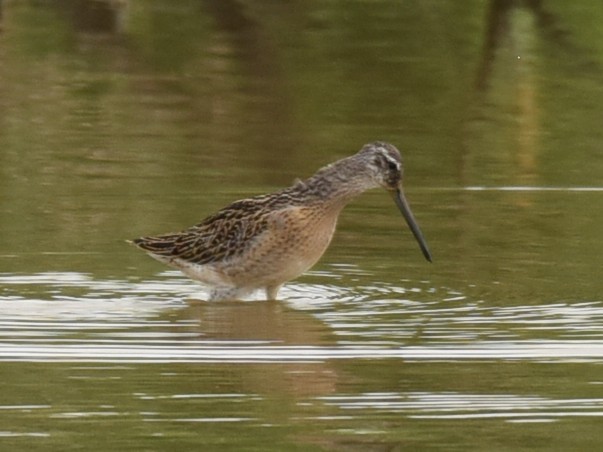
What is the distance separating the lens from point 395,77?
1805cm

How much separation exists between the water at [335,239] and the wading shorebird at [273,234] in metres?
0.17

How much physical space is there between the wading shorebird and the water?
173mm

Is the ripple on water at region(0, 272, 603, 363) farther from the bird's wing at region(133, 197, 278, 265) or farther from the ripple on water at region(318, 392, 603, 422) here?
the ripple on water at region(318, 392, 603, 422)

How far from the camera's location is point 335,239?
39.8ft

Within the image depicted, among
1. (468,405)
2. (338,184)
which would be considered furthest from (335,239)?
(468,405)

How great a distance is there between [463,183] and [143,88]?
4.55 metres

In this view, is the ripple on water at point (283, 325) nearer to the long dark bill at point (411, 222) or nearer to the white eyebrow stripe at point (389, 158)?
the long dark bill at point (411, 222)

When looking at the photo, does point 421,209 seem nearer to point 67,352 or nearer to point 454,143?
point 454,143

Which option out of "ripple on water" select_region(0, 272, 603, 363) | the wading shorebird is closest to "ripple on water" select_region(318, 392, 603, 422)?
"ripple on water" select_region(0, 272, 603, 363)

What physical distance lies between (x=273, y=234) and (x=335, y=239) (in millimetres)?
1281

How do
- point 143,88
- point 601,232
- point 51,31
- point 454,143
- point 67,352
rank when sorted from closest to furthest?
point 67,352 → point 601,232 → point 454,143 → point 143,88 → point 51,31

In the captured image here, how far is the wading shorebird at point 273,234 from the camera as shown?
1084 cm

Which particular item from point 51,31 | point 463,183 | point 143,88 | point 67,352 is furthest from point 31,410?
point 51,31

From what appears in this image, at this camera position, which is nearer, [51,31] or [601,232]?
[601,232]
